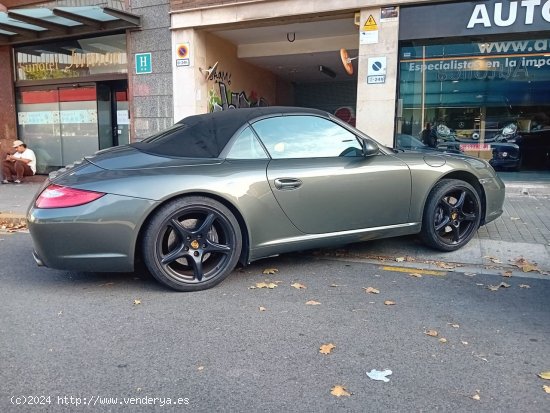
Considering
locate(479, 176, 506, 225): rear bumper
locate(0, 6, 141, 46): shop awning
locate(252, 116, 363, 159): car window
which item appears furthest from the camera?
locate(0, 6, 141, 46): shop awning

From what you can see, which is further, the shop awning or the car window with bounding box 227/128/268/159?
the shop awning

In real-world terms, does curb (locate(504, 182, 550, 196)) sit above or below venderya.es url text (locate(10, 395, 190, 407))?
above

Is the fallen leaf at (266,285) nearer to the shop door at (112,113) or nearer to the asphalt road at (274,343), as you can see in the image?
the asphalt road at (274,343)

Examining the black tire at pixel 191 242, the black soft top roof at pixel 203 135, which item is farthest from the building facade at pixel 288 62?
the black tire at pixel 191 242

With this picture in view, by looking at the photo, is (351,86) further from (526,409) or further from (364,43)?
(526,409)

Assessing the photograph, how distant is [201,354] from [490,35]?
8.26 m

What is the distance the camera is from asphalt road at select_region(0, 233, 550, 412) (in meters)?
2.38

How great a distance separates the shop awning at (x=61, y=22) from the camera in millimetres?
9719

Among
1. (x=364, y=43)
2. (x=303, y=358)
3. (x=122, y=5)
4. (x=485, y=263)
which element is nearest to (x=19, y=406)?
(x=303, y=358)

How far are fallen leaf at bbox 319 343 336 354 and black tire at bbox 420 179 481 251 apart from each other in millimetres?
2285

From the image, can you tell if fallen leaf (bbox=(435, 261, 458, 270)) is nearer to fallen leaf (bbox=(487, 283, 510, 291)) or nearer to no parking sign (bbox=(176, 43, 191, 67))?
fallen leaf (bbox=(487, 283, 510, 291))

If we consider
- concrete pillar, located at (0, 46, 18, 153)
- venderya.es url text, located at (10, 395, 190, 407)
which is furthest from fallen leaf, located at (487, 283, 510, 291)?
concrete pillar, located at (0, 46, 18, 153)

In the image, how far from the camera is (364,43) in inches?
350

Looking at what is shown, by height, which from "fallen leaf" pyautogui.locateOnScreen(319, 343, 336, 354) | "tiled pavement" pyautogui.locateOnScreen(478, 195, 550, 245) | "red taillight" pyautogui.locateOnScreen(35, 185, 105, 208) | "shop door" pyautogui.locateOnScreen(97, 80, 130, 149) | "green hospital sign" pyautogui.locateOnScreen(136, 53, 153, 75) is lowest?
"fallen leaf" pyautogui.locateOnScreen(319, 343, 336, 354)
